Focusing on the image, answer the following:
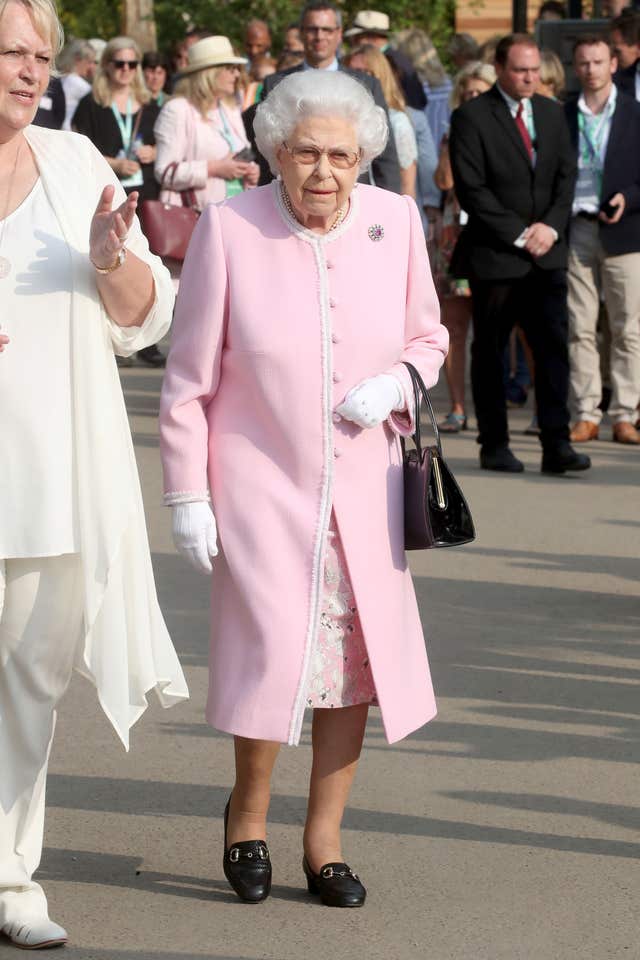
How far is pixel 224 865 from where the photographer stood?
435cm

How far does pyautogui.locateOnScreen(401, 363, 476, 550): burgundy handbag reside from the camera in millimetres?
4230

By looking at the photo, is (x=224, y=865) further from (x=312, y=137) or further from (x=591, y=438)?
(x=591, y=438)

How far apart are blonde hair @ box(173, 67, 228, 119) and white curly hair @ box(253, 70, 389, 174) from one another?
7259 mm

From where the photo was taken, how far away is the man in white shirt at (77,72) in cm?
1573

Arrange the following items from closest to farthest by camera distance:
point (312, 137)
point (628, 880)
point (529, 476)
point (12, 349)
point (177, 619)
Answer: point (12, 349) < point (312, 137) < point (628, 880) < point (177, 619) < point (529, 476)

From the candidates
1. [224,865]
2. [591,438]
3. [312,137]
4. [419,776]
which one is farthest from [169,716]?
[591,438]

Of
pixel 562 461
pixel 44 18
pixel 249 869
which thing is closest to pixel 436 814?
pixel 249 869

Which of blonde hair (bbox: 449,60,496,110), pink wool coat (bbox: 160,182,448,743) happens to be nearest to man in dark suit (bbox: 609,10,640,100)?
blonde hair (bbox: 449,60,496,110)

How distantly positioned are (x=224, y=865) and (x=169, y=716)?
1.39 metres

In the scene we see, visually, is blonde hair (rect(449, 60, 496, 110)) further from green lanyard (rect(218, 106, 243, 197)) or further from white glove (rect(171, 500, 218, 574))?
white glove (rect(171, 500, 218, 574))

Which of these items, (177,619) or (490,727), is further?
(177,619)

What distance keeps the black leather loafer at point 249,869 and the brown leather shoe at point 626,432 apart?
648cm

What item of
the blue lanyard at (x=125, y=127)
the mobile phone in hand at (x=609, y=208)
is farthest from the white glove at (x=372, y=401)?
the blue lanyard at (x=125, y=127)

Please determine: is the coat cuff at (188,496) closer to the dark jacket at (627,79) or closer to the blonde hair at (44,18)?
the blonde hair at (44,18)
